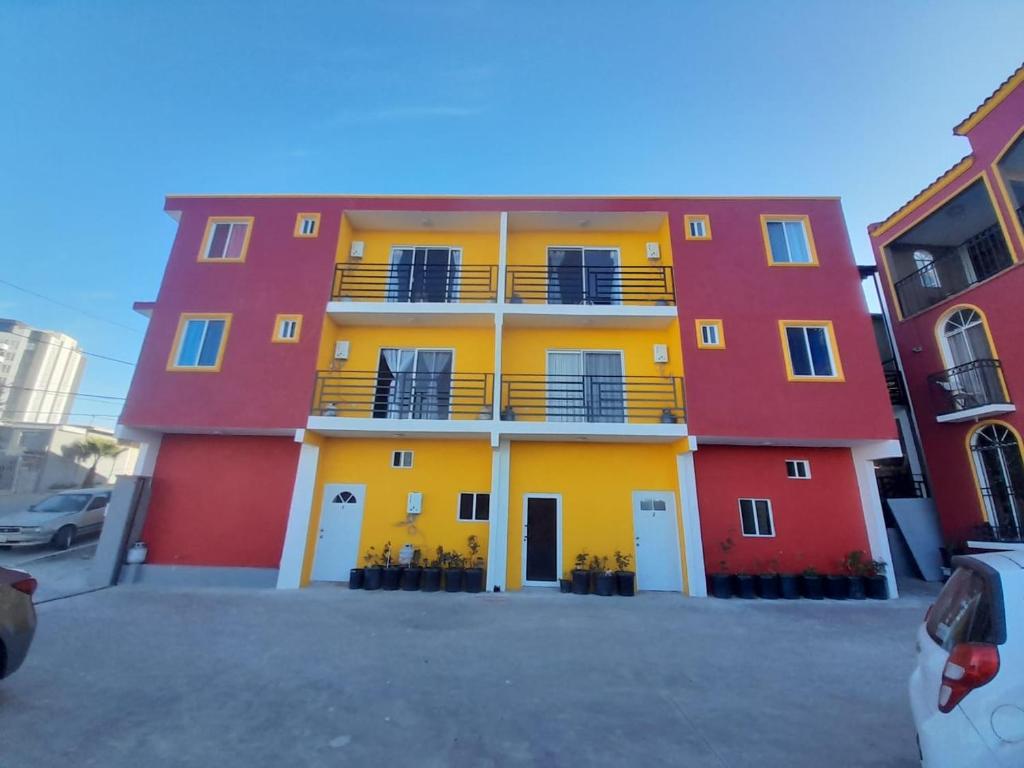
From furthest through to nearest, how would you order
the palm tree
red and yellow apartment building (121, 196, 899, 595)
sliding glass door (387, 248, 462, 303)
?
the palm tree < sliding glass door (387, 248, 462, 303) < red and yellow apartment building (121, 196, 899, 595)

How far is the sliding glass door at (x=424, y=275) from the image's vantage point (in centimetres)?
1136

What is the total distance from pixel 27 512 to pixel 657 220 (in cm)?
1979

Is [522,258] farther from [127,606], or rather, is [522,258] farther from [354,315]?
[127,606]

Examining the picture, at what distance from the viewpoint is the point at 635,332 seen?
11.0 metres

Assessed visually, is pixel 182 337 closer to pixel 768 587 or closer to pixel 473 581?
pixel 473 581

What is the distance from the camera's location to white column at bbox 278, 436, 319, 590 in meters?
9.09

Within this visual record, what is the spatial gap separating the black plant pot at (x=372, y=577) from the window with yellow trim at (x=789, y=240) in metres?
11.9

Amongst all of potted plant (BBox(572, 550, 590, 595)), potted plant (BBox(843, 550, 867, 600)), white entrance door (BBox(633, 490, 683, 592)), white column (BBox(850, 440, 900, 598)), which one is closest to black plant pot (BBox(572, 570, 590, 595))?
potted plant (BBox(572, 550, 590, 595))

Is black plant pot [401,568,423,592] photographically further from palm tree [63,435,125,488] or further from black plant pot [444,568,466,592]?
Result: palm tree [63,435,125,488]

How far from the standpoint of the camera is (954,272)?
12148mm

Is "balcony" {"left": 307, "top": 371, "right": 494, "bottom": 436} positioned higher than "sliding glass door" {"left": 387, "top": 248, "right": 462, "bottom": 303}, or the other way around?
"sliding glass door" {"left": 387, "top": 248, "right": 462, "bottom": 303}

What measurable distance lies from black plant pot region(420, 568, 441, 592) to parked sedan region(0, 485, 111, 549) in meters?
10.8

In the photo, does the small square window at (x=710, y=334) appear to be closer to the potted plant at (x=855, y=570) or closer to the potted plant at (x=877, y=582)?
the potted plant at (x=855, y=570)

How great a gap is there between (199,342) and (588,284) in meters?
9.86
